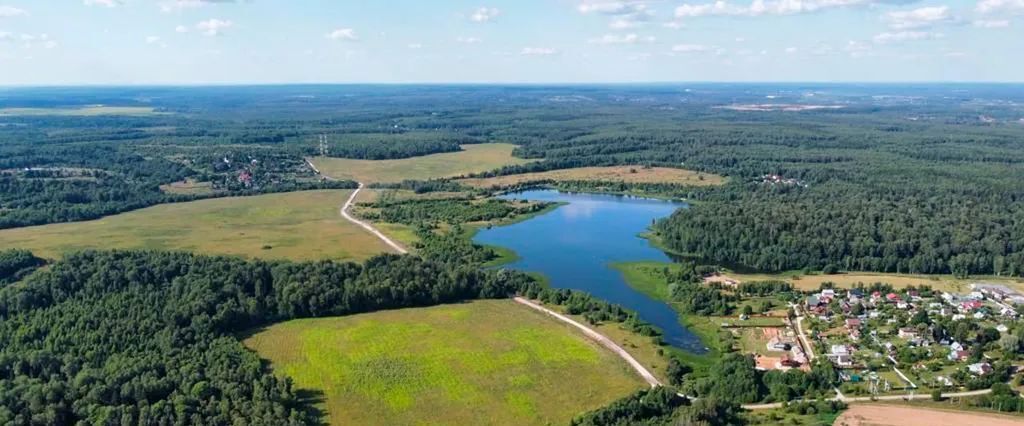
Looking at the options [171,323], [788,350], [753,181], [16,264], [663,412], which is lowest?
[788,350]

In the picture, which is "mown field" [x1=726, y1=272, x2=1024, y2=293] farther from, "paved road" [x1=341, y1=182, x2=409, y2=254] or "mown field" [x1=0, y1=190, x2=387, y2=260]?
"mown field" [x1=0, y1=190, x2=387, y2=260]

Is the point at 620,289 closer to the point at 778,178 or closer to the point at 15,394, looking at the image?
the point at 15,394

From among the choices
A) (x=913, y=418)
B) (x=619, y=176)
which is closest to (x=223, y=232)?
(x=619, y=176)

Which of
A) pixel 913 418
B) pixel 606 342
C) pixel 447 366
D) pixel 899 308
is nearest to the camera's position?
pixel 913 418

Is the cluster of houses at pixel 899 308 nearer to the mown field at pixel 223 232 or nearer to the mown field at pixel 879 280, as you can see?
the mown field at pixel 879 280

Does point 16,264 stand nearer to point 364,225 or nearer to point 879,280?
point 364,225

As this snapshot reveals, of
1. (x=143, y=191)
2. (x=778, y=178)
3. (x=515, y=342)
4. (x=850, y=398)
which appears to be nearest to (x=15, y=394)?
(x=515, y=342)

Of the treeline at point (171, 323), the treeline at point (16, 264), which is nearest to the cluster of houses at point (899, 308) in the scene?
the treeline at point (171, 323)

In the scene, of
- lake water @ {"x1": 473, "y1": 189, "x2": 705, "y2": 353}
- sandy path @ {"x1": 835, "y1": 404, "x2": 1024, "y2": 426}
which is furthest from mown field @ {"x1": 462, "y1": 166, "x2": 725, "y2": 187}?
sandy path @ {"x1": 835, "y1": 404, "x2": 1024, "y2": 426}
